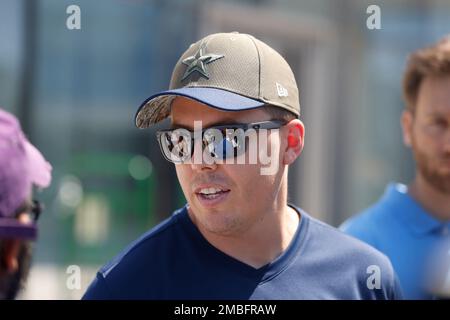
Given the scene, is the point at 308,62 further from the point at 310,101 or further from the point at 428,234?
the point at 428,234

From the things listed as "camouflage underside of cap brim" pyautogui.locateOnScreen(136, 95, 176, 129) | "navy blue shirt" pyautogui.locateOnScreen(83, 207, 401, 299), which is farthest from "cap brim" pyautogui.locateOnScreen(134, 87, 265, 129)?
"navy blue shirt" pyautogui.locateOnScreen(83, 207, 401, 299)

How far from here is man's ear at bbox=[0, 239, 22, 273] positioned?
2408mm

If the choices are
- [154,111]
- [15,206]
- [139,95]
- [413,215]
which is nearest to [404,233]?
[413,215]

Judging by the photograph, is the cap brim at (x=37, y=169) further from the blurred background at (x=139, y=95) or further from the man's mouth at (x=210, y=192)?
the blurred background at (x=139, y=95)

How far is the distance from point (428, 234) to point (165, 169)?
393 centimetres

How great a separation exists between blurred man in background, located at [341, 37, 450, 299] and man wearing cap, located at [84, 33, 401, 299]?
73 cm

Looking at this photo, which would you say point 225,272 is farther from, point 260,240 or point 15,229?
point 15,229

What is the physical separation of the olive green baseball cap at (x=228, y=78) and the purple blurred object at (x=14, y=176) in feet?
1.20

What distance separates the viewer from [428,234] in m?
3.66

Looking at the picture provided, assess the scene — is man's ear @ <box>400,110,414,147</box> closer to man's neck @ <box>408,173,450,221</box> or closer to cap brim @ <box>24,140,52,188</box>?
man's neck @ <box>408,173,450,221</box>

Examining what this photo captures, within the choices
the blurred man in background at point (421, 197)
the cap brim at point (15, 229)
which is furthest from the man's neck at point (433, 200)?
the cap brim at point (15, 229)

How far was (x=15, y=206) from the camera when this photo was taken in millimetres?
2473

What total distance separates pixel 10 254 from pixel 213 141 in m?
0.65

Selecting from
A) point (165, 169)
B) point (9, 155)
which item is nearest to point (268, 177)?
point (9, 155)
